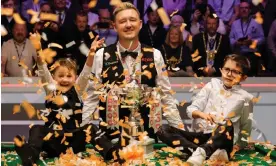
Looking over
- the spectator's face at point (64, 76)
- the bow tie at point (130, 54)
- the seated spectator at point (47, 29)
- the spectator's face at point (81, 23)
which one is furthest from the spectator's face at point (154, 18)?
the spectator's face at point (64, 76)

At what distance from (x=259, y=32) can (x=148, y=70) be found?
2455 mm

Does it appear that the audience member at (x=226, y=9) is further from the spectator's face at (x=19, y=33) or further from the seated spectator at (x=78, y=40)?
the spectator's face at (x=19, y=33)

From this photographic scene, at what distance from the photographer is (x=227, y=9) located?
534 centimetres

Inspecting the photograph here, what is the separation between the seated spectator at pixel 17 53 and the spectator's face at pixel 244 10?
2.03 metres

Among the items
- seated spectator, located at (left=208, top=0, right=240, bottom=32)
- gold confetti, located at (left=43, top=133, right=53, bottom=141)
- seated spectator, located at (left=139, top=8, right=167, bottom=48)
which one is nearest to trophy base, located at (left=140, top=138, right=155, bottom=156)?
gold confetti, located at (left=43, top=133, right=53, bottom=141)

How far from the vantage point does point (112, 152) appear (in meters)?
2.73

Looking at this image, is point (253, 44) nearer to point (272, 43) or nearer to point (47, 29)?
point (272, 43)

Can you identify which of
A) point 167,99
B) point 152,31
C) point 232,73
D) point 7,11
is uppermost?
point 7,11

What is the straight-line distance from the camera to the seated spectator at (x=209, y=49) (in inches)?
191

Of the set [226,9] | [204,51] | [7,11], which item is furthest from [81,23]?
[226,9]

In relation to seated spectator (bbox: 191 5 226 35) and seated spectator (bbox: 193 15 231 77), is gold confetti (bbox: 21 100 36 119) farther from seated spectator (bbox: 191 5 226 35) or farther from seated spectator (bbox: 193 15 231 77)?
seated spectator (bbox: 191 5 226 35)

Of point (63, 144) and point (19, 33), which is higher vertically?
point (19, 33)

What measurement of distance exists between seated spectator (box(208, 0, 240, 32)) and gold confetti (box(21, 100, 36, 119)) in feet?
6.76

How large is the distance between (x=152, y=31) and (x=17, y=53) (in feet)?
4.14
